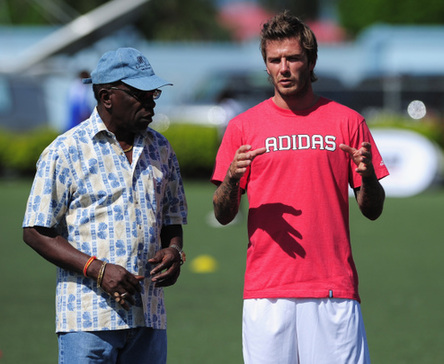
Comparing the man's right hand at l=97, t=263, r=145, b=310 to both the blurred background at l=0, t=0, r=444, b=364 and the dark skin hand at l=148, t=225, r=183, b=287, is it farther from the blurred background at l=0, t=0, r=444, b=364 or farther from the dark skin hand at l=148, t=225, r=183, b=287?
the blurred background at l=0, t=0, r=444, b=364

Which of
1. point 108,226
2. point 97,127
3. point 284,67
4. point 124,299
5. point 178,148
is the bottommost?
point 124,299

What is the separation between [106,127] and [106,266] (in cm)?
58

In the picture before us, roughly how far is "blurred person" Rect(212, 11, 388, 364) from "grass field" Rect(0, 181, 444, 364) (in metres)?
2.59

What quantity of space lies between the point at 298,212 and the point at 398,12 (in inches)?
2001

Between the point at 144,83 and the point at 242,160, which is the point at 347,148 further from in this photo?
the point at 144,83

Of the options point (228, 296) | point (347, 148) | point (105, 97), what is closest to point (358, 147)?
point (347, 148)

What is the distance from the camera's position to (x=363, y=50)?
113 ft

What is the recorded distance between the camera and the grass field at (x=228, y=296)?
6227 millimetres

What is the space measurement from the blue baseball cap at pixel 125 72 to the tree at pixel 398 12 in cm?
5008

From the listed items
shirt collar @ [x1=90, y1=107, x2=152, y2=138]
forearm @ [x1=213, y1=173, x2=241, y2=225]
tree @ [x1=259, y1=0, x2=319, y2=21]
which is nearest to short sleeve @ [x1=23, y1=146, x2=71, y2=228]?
shirt collar @ [x1=90, y1=107, x2=152, y2=138]

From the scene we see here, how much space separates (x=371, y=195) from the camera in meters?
3.44

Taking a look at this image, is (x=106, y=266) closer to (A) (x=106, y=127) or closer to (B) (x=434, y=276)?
(A) (x=106, y=127)

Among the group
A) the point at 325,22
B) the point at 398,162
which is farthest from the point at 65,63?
the point at 325,22

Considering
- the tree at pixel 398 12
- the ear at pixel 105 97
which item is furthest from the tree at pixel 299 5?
the ear at pixel 105 97
